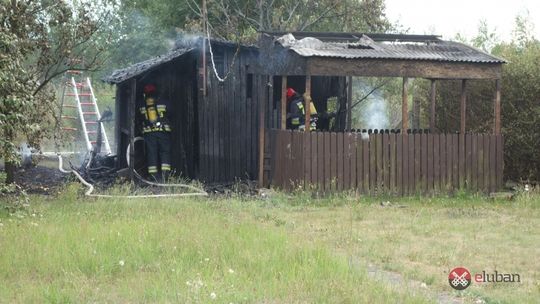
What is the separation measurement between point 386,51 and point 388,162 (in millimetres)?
2150

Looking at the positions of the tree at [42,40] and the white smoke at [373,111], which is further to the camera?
the white smoke at [373,111]

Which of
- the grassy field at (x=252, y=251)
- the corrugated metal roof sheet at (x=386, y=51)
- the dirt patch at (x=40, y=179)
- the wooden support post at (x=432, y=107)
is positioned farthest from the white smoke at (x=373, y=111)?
the grassy field at (x=252, y=251)

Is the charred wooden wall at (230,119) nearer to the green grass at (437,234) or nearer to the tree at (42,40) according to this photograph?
the tree at (42,40)

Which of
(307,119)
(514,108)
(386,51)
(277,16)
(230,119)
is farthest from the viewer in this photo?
(277,16)

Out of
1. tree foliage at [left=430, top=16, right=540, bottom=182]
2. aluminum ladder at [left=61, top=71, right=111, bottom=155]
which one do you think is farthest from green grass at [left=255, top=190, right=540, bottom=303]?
aluminum ladder at [left=61, top=71, right=111, bottom=155]

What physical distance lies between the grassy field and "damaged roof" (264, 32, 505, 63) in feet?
10.1

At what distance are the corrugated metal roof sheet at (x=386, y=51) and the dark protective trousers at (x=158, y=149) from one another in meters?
4.05

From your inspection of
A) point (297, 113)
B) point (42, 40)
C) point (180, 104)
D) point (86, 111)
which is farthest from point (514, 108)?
point (86, 111)

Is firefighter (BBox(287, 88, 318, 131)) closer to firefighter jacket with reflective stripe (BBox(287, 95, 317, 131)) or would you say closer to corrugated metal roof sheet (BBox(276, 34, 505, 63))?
firefighter jacket with reflective stripe (BBox(287, 95, 317, 131))

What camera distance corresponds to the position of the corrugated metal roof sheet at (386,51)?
1491cm

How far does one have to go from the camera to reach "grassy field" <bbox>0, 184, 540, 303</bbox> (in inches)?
277

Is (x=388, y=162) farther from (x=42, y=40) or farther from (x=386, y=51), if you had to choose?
(x=42, y=40)

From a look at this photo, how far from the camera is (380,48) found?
1584 centimetres

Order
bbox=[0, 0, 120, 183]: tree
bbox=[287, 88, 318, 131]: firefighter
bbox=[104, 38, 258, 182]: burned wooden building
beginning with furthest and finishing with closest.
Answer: bbox=[104, 38, 258, 182]: burned wooden building
bbox=[287, 88, 318, 131]: firefighter
bbox=[0, 0, 120, 183]: tree
